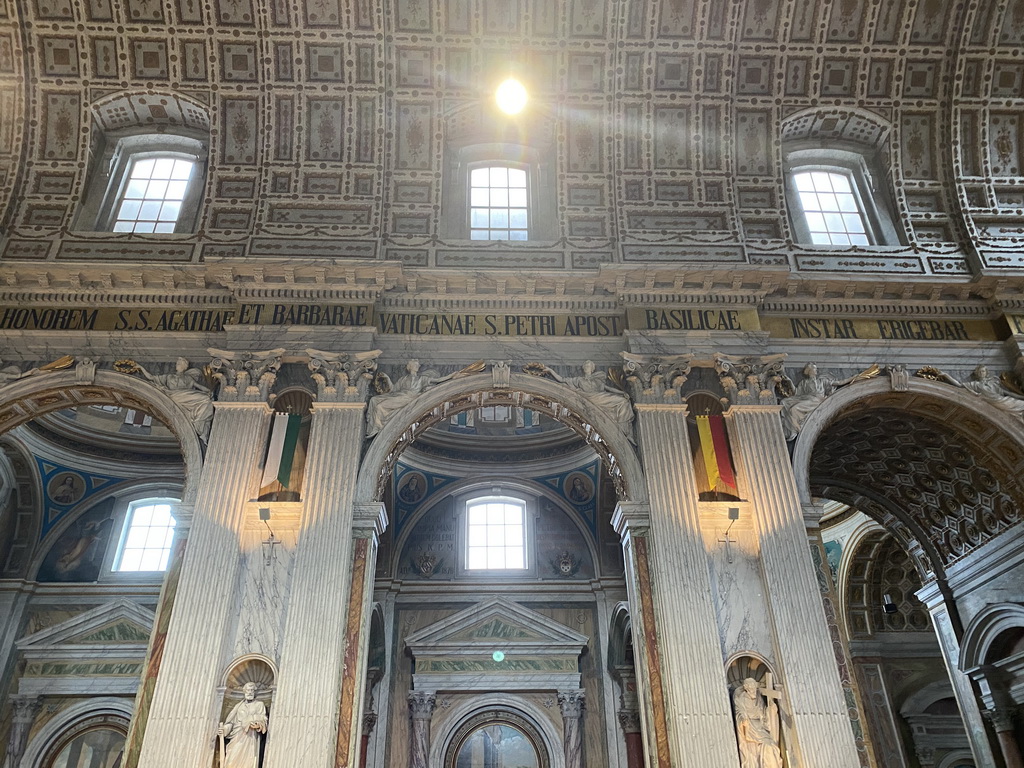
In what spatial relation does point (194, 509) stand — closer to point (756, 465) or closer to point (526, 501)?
point (756, 465)

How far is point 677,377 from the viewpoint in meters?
11.1

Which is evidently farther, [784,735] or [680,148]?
[680,148]

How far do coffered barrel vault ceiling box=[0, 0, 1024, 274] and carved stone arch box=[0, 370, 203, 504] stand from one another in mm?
2216

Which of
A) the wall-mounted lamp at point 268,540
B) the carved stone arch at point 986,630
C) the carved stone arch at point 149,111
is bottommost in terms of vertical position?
the carved stone arch at point 986,630

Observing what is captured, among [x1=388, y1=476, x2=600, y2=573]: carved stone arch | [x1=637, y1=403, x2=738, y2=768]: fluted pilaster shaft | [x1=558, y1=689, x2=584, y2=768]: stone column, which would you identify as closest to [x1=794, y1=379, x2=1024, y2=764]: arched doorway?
[x1=637, y1=403, x2=738, y2=768]: fluted pilaster shaft

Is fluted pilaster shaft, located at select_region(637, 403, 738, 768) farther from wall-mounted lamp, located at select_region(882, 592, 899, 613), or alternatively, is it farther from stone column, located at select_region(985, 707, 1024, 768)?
wall-mounted lamp, located at select_region(882, 592, 899, 613)

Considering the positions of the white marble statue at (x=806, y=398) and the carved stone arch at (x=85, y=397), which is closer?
the carved stone arch at (x=85, y=397)

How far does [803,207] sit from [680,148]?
2284 mm

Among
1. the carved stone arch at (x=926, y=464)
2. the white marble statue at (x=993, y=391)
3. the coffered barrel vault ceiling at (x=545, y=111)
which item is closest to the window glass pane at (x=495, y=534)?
the carved stone arch at (x=926, y=464)

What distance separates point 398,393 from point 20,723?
34.4 ft

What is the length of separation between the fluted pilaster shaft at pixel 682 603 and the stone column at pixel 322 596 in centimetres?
347

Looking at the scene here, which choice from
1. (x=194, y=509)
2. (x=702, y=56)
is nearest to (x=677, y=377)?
(x=702, y=56)

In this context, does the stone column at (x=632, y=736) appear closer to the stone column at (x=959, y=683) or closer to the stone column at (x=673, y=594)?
the stone column at (x=959, y=683)

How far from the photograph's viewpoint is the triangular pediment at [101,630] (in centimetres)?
1573
